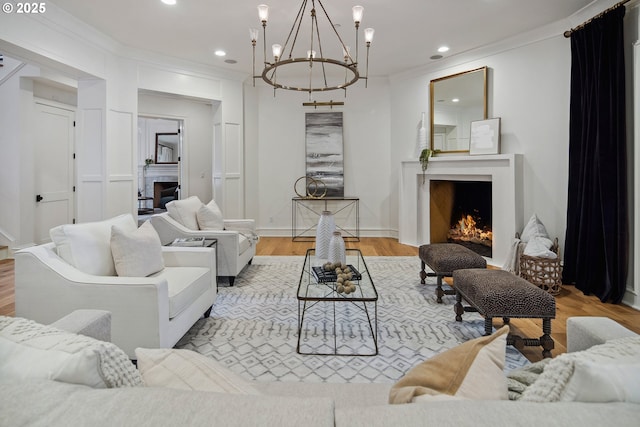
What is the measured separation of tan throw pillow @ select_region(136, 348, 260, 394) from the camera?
779 millimetres

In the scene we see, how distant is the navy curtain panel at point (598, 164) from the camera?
3.42 meters

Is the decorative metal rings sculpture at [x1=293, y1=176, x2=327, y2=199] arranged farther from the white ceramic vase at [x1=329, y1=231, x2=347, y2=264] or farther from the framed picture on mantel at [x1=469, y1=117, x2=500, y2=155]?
the white ceramic vase at [x1=329, y1=231, x2=347, y2=264]

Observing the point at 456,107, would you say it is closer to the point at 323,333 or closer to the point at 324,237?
the point at 324,237

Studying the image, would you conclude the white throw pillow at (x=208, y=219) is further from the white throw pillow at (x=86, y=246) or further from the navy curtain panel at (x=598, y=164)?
the navy curtain panel at (x=598, y=164)

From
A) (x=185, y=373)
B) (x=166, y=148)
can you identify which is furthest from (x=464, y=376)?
(x=166, y=148)

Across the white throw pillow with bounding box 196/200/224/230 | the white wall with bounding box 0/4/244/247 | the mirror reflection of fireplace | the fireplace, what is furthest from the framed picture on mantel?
the fireplace

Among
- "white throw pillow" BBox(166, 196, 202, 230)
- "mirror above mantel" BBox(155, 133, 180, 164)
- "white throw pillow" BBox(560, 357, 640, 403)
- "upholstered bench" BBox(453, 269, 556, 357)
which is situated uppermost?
"mirror above mantel" BBox(155, 133, 180, 164)

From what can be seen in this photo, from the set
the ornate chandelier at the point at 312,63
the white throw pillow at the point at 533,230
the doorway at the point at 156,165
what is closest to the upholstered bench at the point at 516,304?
the white throw pillow at the point at 533,230

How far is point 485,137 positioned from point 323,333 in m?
3.57

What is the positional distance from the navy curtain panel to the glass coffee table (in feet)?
7.25

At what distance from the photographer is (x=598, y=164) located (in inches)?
141

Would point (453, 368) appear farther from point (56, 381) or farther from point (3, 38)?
point (3, 38)

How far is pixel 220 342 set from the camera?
2646mm

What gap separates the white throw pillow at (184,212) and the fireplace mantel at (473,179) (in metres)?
3.34
